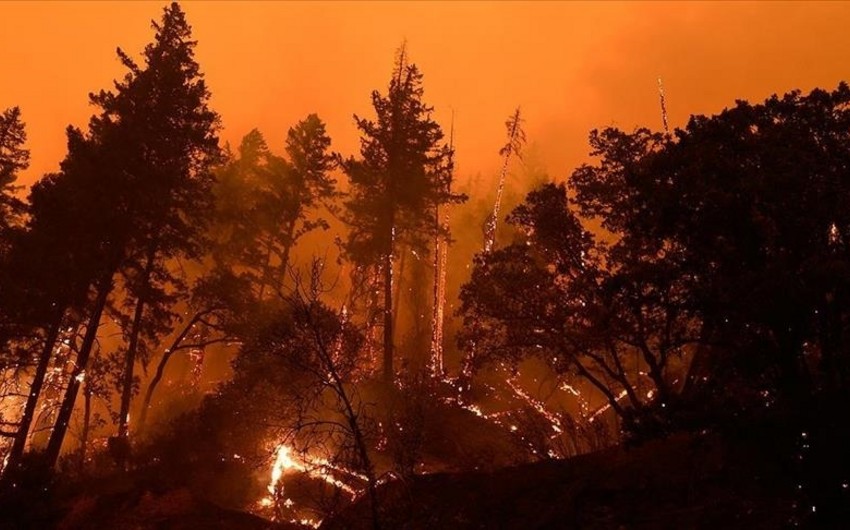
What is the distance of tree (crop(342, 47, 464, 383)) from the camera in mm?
31547

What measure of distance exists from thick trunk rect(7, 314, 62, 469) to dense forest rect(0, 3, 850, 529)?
0.33 ft

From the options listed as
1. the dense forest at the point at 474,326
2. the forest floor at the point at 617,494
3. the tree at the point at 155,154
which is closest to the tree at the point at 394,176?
the dense forest at the point at 474,326

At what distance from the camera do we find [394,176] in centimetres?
3148

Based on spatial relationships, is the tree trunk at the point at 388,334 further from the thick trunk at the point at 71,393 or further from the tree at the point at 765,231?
the tree at the point at 765,231

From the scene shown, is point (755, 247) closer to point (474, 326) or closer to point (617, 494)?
point (617, 494)

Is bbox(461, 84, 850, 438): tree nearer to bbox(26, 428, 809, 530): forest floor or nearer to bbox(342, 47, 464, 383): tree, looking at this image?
bbox(26, 428, 809, 530): forest floor

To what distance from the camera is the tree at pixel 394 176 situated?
31.5 m

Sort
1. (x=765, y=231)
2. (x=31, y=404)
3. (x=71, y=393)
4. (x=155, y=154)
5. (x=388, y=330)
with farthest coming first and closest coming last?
(x=388, y=330), (x=155, y=154), (x=71, y=393), (x=31, y=404), (x=765, y=231)

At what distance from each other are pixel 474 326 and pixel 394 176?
15273mm

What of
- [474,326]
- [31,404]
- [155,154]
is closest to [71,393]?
[31,404]

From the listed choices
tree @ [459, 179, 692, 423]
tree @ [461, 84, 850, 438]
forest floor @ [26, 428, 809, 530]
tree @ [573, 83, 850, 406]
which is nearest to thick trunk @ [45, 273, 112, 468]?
forest floor @ [26, 428, 809, 530]

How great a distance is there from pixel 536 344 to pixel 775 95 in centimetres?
841

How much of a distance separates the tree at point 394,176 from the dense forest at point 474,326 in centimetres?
11

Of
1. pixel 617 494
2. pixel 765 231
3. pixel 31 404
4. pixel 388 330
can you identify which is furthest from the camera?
pixel 388 330
